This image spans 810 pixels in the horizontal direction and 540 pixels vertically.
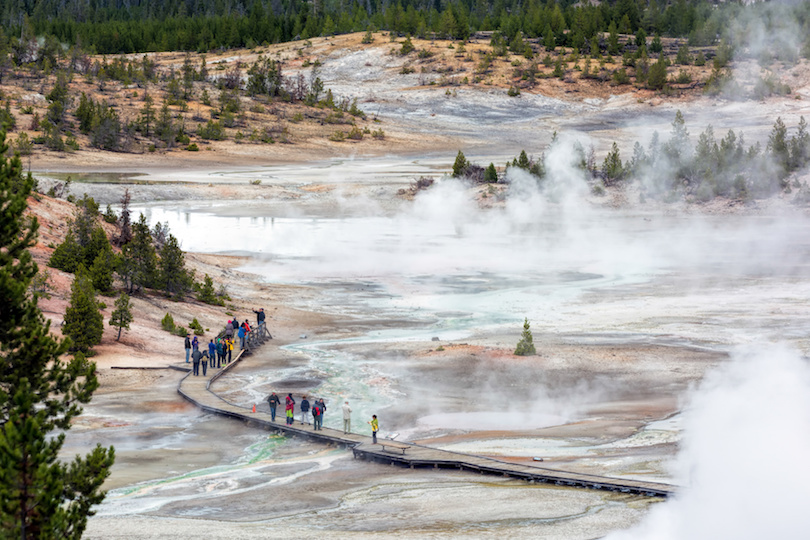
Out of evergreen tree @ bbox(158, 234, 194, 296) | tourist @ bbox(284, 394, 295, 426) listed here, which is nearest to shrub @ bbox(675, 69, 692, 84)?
evergreen tree @ bbox(158, 234, 194, 296)

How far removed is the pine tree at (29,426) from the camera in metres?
9.85

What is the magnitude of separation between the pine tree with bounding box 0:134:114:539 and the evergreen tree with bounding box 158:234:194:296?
86.1 feet

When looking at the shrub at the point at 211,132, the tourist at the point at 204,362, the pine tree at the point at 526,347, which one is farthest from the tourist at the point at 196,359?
the shrub at the point at 211,132

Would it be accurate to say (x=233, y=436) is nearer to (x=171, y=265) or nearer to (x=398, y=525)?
(x=398, y=525)

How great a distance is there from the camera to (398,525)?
1600cm

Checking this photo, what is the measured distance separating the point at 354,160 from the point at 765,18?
33818 mm

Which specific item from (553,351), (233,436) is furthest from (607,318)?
(233,436)

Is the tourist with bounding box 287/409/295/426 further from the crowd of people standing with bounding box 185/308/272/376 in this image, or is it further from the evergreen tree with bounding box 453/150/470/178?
the evergreen tree with bounding box 453/150/470/178

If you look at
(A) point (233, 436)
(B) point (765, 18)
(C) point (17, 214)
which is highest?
(B) point (765, 18)

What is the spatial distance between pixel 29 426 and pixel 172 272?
1185 inches

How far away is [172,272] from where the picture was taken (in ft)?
129

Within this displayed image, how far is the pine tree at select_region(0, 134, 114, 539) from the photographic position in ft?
32.3

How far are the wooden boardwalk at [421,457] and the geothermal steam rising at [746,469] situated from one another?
3.32 feet

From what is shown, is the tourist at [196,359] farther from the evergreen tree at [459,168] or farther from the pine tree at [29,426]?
the evergreen tree at [459,168]
